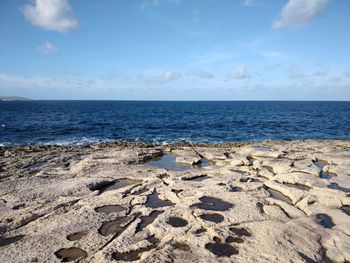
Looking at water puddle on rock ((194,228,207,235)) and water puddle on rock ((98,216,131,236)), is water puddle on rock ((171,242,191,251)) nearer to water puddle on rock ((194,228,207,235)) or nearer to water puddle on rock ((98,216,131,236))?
water puddle on rock ((194,228,207,235))

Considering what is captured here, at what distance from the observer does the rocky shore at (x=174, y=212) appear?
7246 millimetres

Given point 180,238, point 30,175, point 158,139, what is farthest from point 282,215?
point 158,139

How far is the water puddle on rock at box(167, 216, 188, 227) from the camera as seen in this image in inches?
347

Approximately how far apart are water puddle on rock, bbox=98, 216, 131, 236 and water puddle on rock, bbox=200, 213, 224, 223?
251cm

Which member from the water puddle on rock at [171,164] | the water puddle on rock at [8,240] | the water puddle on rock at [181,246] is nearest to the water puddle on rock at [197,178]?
the water puddle on rock at [171,164]

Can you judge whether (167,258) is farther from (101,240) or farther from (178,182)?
(178,182)

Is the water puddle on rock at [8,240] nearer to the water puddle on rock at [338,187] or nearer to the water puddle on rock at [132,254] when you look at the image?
the water puddle on rock at [132,254]

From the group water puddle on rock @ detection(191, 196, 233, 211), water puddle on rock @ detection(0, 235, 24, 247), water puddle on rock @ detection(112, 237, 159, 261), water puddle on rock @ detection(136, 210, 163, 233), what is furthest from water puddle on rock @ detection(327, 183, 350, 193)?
water puddle on rock @ detection(0, 235, 24, 247)

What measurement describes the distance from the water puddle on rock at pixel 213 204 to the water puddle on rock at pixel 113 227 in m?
2.70

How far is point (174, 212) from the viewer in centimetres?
959

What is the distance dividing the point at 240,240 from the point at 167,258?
7.40 ft

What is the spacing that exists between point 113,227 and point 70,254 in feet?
5.49

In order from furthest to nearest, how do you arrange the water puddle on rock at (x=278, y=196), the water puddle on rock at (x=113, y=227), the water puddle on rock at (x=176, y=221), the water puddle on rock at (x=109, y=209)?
the water puddle on rock at (x=278, y=196) < the water puddle on rock at (x=109, y=209) < the water puddle on rock at (x=176, y=221) < the water puddle on rock at (x=113, y=227)

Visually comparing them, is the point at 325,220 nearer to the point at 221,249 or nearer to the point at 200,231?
the point at 221,249
